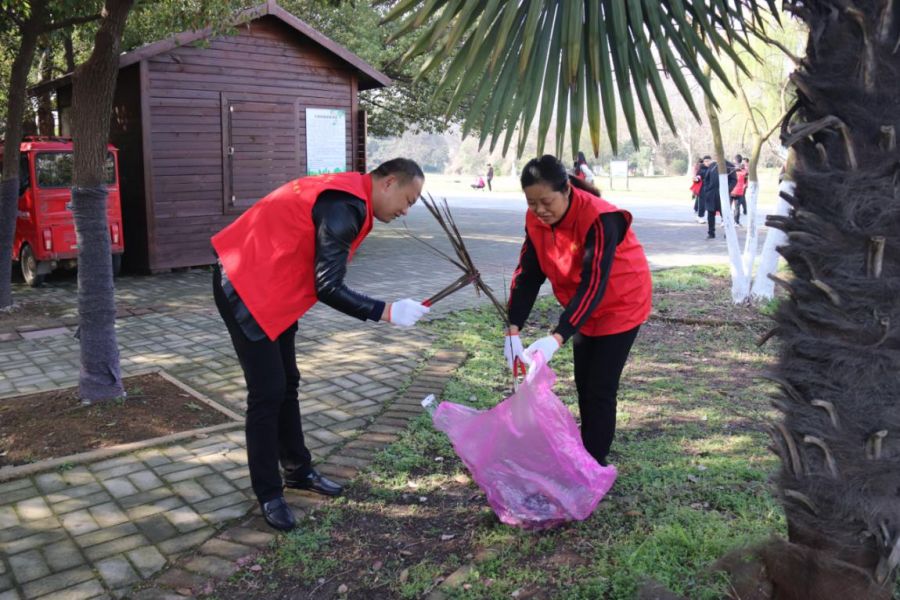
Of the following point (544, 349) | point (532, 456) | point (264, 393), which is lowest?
point (532, 456)

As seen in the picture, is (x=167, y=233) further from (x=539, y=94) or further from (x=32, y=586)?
(x=539, y=94)

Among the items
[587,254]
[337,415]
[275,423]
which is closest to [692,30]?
[587,254]

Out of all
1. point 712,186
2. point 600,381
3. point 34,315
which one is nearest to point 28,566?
point 600,381

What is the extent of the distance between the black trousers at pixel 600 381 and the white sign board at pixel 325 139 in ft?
29.8

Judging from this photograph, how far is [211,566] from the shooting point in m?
2.87

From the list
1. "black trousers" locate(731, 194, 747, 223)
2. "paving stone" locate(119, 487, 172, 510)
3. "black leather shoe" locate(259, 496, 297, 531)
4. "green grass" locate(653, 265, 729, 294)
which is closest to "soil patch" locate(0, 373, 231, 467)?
"paving stone" locate(119, 487, 172, 510)

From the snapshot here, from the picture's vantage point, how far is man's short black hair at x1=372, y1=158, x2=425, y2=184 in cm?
298

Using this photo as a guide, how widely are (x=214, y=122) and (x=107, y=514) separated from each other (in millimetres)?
8533

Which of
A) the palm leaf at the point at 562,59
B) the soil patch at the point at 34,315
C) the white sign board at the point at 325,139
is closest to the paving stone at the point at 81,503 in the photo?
the palm leaf at the point at 562,59

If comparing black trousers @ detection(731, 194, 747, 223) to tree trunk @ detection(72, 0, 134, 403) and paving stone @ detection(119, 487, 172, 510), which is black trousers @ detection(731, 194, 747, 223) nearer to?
tree trunk @ detection(72, 0, 134, 403)

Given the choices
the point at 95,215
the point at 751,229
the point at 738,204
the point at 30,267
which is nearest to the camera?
the point at 95,215

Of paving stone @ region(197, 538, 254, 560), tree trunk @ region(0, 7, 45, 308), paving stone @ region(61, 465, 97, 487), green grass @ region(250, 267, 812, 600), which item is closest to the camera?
green grass @ region(250, 267, 812, 600)

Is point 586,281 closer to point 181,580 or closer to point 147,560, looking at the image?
point 181,580

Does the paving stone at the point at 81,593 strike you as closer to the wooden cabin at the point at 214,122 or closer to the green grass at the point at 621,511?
the green grass at the point at 621,511
